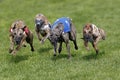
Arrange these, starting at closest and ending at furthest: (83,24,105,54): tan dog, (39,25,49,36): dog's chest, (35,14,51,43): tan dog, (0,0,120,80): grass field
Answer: (0,0,120,80): grass field → (83,24,105,54): tan dog → (35,14,51,43): tan dog → (39,25,49,36): dog's chest

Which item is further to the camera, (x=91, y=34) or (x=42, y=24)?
(x=42, y=24)

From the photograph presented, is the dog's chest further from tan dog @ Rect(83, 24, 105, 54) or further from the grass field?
tan dog @ Rect(83, 24, 105, 54)

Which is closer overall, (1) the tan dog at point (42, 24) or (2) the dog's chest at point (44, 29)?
(1) the tan dog at point (42, 24)

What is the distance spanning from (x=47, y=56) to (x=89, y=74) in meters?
3.48

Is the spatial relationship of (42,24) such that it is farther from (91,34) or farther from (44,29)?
(91,34)

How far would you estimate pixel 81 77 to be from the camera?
12.4 metres

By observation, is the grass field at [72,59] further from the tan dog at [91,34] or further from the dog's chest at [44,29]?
the dog's chest at [44,29]

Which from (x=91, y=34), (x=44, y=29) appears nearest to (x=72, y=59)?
(x=91, y=34)

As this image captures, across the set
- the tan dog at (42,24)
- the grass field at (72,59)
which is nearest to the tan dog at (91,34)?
the grass field at (72,59)

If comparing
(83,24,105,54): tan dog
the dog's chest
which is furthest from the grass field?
the dog's chest

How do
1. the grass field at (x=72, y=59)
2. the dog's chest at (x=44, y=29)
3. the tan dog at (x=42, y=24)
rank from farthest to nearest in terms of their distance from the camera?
the dog's chest at (x=44, y=29)
the tan dog at (x=42, y=24)
the grass field at (x=72, y=59)

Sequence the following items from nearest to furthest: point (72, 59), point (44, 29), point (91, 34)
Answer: point (91, 34), point (72, 59), point (44, 29)

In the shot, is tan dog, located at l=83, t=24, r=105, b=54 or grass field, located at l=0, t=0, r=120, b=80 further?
tan dog, located at l=83, t=24, r=105, b=54

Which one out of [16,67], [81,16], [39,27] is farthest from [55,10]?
[16,67]
